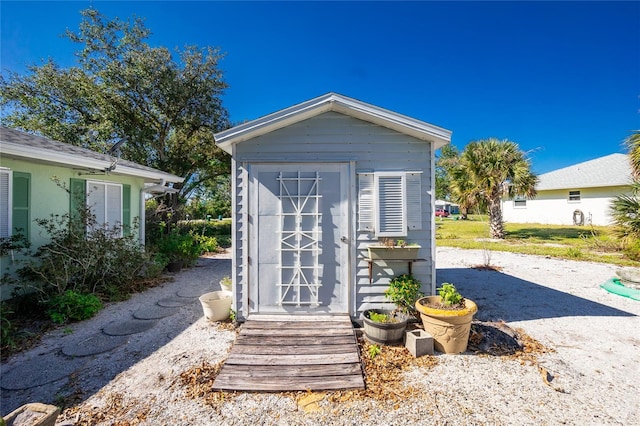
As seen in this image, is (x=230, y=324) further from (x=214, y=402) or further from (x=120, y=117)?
(x=120, y=117)

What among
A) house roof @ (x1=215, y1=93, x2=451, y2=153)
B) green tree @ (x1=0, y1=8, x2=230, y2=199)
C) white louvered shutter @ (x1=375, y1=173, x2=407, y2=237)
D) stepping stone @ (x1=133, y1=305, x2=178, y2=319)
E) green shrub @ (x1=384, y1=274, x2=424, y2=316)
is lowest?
stepping stone @ (x1=133, y1=305, x2=178, y2=319)

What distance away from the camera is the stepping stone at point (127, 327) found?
4.02 metres

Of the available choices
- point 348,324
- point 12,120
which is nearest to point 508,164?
point 348,324

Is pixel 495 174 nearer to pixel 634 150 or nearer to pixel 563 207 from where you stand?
pixel 634 150

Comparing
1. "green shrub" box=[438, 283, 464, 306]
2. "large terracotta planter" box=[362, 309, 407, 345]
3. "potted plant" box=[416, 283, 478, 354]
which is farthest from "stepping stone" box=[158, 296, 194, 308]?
"green shrub" box=[438, 283, 464, 306]

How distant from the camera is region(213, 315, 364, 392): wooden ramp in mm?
2750

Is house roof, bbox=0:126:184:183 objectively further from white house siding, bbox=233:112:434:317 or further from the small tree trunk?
the small tree trunk

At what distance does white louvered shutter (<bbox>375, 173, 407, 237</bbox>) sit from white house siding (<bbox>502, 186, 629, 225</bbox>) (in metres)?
19.1

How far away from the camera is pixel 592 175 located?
18.1 meters

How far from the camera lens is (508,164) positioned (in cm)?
1284

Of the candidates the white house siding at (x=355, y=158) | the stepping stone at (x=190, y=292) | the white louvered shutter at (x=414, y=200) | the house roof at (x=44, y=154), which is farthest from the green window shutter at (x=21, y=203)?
the white louvered shutter at (x=414, y=200)

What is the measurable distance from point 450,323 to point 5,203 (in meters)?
7.30

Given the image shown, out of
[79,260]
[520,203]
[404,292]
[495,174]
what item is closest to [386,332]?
[404,292]

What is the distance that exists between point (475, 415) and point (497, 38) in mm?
12367
